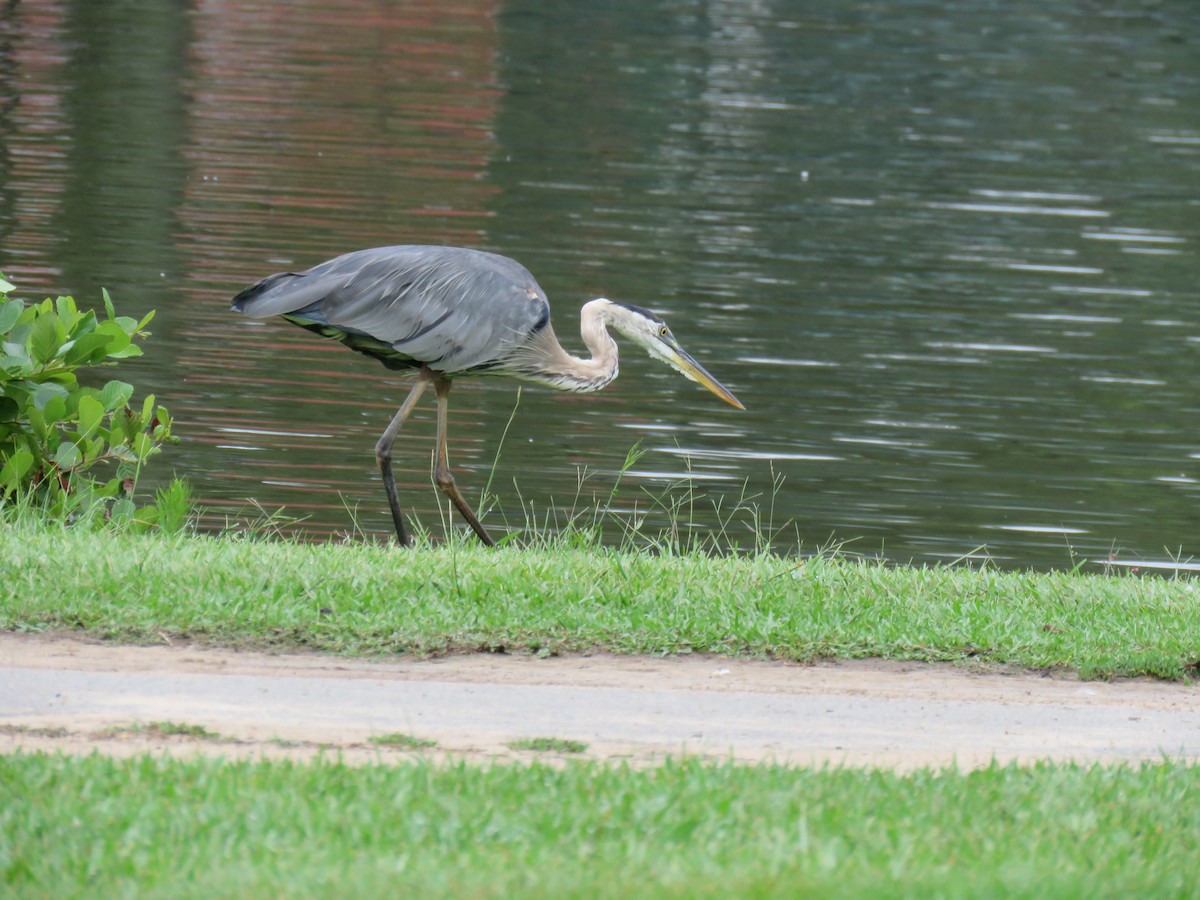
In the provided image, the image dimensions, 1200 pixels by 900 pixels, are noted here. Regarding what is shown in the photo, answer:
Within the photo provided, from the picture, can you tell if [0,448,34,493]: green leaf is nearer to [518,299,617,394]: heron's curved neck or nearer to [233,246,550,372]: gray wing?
[233,246,550,372]: gray wing

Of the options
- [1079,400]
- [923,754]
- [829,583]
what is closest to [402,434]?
[1079,400]

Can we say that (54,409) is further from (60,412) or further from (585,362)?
(585,362)

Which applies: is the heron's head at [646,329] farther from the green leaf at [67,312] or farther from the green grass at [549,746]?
the green grass at [549,746]

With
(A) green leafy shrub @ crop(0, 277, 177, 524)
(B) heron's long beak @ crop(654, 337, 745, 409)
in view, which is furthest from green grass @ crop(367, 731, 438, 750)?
(B) heron's long beak @ crop(654, 337, 745, 409)

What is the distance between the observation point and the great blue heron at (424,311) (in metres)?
11.0

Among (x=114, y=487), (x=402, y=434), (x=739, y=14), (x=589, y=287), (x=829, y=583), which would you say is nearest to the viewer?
(x=829, y=583)

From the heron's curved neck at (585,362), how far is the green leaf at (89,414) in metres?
2.54

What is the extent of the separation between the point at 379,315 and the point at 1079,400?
8.98 m

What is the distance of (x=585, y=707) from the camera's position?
22.8 feet

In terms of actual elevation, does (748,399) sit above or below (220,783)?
below

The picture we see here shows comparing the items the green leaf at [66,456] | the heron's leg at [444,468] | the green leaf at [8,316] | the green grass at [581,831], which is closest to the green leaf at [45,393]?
the green leaf at [66,456]

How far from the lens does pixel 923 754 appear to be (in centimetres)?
666

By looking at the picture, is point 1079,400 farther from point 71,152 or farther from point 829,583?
point 71,152

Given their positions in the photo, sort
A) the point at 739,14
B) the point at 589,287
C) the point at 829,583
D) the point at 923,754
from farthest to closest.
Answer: the point at 739,14 < the point at 589,287 < the point at 829,583 < the point at 923,754
